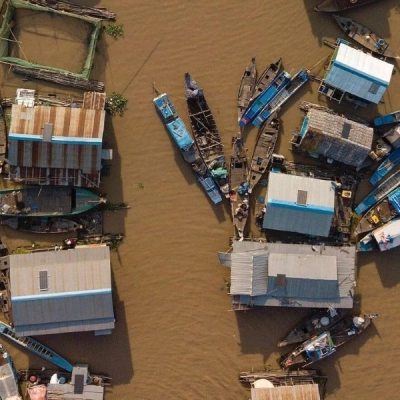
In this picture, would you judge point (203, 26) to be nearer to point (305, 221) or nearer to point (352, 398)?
point (305, 221)

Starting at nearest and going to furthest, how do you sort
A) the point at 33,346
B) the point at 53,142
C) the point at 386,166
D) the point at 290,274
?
the point at 53,142 < the point at 290,274 < the point at 33,346 < the point at 386,166

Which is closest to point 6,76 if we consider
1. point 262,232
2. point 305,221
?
point 262,232

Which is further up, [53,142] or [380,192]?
[53,142]

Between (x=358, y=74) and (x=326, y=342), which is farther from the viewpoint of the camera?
(x=326, y=342)

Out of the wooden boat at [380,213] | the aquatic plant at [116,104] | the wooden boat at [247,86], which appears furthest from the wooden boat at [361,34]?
the aquatic plant at [116,104]

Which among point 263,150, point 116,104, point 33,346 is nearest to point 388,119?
point 263,150

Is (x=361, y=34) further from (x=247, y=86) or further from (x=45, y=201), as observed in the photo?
(x=45, y=201)
